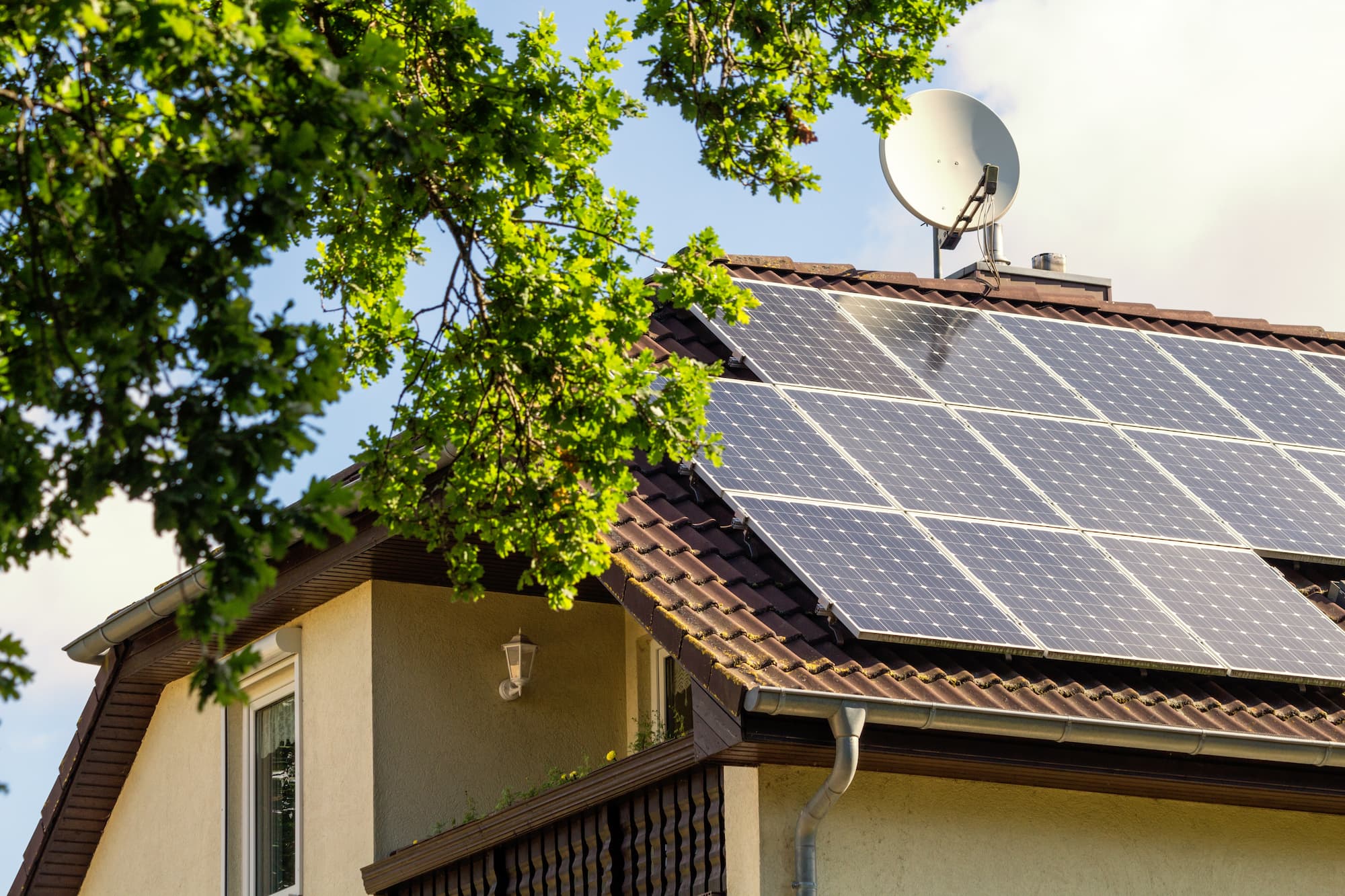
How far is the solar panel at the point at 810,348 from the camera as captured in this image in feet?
41.7

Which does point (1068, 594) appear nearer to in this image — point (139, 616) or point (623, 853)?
point (623, 853)

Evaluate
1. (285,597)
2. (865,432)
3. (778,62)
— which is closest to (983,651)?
(865,432)

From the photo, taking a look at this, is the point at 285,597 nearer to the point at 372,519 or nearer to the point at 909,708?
the point at 372,519

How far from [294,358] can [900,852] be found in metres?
4.88

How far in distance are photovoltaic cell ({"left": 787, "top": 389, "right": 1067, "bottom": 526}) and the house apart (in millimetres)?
723

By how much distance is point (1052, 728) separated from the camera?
1002 centimetres

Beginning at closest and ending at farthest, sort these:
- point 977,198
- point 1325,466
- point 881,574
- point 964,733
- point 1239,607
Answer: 1. point 964,733
2. point 881,574
3. point 1239,607
4. point 1325,466
5. point 977,198

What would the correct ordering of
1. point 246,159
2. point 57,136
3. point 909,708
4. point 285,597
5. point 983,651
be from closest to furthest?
point 246,159, point 57,136, point 909,708, point 983,651, point 285,597

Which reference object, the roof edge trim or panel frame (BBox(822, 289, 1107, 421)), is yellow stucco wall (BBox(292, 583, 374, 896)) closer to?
panel frame (BBox(822, 289, 1107, 421))

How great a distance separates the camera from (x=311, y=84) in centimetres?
681

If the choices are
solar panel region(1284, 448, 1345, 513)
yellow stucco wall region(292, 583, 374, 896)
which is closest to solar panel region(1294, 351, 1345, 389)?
solar panel region(1284, 448, 1345, 513)

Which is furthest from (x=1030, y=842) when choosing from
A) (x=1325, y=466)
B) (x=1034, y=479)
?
(x=1325, y=466)

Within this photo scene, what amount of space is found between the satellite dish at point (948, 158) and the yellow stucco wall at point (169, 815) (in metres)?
6.63

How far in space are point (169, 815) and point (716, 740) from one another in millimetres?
7008
